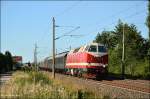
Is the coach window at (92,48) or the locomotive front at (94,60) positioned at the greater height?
the coach window at (92,48)

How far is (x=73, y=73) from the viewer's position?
49.6 meters

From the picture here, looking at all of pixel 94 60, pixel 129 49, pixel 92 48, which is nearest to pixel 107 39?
pixel 129 49

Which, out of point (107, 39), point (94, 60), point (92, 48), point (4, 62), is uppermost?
point (107, 39)

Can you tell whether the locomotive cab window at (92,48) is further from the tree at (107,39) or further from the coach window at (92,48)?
the tree at (107,39)

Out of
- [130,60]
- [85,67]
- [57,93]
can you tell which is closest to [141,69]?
[130,60]

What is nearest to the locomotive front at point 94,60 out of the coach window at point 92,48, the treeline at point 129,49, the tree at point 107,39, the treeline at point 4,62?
the coach window at point 92,48

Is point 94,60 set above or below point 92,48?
below

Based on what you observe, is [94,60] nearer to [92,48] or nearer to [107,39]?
[92,48]

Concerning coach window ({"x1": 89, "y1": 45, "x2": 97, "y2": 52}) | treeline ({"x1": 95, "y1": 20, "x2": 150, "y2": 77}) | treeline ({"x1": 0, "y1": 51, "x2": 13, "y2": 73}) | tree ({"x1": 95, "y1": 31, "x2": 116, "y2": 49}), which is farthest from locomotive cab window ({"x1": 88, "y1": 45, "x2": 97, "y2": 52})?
treeline ({"x1": 0, "y1": 51, "x2": 13, "y2": 73})

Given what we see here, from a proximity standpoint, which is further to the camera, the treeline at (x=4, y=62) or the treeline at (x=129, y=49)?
the treeline at (x=4, y=62)

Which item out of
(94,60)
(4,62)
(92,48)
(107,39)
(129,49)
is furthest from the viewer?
(4,62)

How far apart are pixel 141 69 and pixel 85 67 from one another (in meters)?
19.0

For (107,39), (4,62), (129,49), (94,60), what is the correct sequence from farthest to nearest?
(4,62)
(107,39)
(129,49)
(94,60)

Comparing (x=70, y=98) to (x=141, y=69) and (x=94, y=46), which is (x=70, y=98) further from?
(x=141, y=69)
